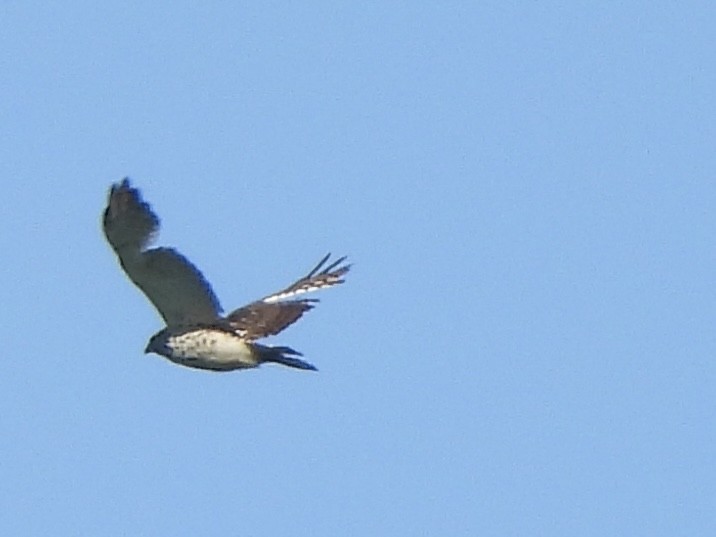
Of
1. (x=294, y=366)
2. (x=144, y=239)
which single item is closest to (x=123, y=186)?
(x=144, y=239)

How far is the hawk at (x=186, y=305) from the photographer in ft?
86.1

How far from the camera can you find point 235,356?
2622 centimetres

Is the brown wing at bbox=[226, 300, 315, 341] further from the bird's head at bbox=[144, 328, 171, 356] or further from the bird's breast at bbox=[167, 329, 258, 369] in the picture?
the bird's head at bbox=[144, 328, 171, 356]

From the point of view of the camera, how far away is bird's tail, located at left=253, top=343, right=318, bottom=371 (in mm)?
25938

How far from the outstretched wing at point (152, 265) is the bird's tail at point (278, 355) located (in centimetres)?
90

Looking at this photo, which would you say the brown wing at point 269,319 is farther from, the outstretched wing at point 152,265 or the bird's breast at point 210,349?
the outstretched wing at point 152,265

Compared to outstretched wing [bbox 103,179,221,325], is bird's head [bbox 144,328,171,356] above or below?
below

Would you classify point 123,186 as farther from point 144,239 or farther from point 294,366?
point 294,366

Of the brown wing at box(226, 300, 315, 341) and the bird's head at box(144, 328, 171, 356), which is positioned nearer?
the brown wing at box(226, 300, 315, 341)

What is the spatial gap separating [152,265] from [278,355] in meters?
1.42

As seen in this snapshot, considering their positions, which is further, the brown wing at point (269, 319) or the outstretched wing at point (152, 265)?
the outstretched wing at point (152, 265)

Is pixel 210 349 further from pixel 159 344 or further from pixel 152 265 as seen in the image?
pixel 152 265

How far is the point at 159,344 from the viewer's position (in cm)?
2694

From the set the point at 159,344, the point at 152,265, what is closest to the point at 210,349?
the point at 159,344
